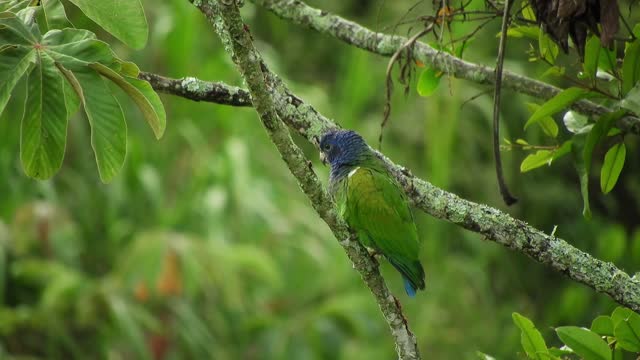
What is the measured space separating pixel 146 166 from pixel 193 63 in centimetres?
71

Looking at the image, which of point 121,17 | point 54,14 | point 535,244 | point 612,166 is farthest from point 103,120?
point 612,166

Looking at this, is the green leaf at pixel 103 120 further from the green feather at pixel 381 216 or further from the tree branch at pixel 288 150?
the green feather at pixel 381 216

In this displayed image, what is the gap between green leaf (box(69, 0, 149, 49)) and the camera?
1701 mm

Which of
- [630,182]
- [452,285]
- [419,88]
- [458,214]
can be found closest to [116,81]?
[458,214]

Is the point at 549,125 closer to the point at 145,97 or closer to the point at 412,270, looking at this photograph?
the point at 412,270

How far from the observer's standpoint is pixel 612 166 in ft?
6.82

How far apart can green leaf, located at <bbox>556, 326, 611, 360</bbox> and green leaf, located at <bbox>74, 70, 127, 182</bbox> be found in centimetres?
89

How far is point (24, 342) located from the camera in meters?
4.83

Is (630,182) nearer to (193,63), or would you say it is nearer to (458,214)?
(193,63)

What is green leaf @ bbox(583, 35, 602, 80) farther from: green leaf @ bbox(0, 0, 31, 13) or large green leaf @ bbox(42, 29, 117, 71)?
green leaf @ bbox(0, 0, 31, 13)

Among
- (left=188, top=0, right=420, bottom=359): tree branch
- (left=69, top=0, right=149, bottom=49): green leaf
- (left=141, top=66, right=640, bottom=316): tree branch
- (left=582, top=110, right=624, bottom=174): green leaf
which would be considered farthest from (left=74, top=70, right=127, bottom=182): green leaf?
(left=582, top=110, right=624, bottom=174): green leaf

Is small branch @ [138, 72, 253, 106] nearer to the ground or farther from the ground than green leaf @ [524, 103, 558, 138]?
nearer to the ground

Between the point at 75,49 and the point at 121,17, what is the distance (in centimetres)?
13

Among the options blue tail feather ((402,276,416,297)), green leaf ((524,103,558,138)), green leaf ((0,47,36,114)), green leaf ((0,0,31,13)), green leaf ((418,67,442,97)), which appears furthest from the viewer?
blue tail feather ((402,276,416,297))
